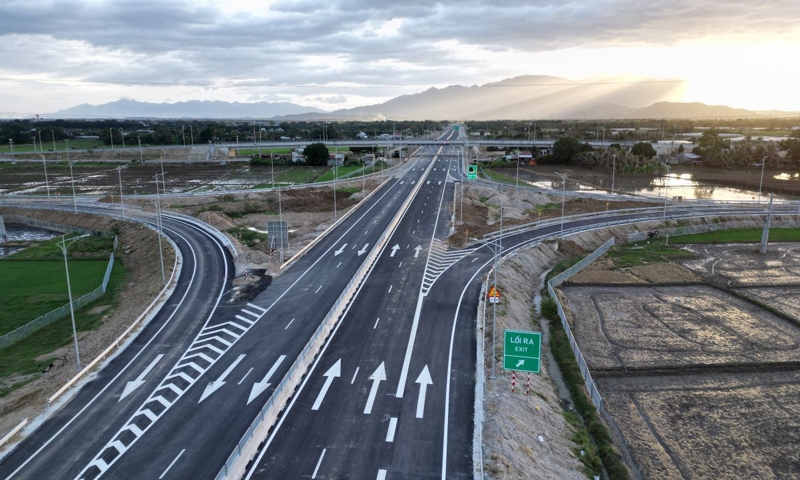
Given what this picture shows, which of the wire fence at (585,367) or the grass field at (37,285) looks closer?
the wire fence at (585,367)

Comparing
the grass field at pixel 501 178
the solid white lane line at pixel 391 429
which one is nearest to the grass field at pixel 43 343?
the solid white lane line at pixel 391 429

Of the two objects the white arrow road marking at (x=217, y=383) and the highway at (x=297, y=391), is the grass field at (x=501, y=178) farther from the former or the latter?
the white arrow road marking at (x=217, y=383)

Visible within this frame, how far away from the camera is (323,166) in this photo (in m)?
155

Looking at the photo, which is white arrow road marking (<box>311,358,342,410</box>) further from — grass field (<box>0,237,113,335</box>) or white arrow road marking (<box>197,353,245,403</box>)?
grass field (<box>0,237,113,335</box>)

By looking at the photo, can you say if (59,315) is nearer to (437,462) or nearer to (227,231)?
(227,231)

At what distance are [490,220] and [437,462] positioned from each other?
209 ft

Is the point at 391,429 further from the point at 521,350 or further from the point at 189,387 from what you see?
the point at 189,387

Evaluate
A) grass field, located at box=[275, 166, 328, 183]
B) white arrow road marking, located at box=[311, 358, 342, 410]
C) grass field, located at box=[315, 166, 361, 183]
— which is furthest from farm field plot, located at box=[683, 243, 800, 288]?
grass field, located at box=[275, 166, 328, 183]

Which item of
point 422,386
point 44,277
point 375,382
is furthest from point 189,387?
point 44,277

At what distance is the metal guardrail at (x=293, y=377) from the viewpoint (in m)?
24.3

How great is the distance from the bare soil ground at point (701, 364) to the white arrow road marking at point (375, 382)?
48.2 feet

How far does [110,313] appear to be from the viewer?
4769 centimetres

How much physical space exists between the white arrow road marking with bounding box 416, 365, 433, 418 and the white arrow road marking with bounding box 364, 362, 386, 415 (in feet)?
7.66

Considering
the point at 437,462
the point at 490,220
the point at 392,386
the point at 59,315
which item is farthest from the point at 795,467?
the point at 490,220
